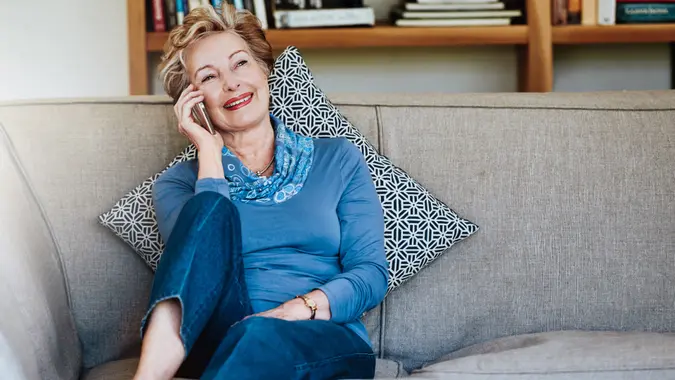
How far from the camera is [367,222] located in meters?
1.85

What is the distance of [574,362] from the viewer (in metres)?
1.54

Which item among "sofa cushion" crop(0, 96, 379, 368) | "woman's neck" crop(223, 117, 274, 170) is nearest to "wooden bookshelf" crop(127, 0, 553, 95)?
"sofa cushion" crop(0, 96, 379, 368)

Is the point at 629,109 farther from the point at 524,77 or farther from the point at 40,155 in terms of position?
the point at 40,155

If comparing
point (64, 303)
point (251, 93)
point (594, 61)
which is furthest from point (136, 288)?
Result: point (594, 61)

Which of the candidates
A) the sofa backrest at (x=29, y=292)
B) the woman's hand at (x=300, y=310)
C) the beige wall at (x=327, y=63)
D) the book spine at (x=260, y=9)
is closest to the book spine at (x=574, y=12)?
the beige wall at (x=327, y=63)

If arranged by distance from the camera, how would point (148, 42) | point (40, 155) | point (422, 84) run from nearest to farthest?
point (40, 155)
point (148, 42)
point (422, 84)

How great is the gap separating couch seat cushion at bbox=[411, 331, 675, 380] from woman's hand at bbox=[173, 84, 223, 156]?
64 cm

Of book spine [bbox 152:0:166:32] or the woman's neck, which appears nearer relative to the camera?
the woman's neck

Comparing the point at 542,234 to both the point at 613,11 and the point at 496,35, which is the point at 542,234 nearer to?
the point at 496,35

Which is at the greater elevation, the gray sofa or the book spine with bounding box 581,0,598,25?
the book spine with bounding box 581,0,598,25

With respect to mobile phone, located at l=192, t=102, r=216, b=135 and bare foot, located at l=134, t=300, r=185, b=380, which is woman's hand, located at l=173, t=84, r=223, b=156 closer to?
mobile phone, located at l=192, t=102, r=216, b=135

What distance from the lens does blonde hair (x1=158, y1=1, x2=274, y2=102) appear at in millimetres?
1935

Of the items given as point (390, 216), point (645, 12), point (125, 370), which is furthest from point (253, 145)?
point (645, 12)

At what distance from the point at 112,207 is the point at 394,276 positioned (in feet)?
2.11
